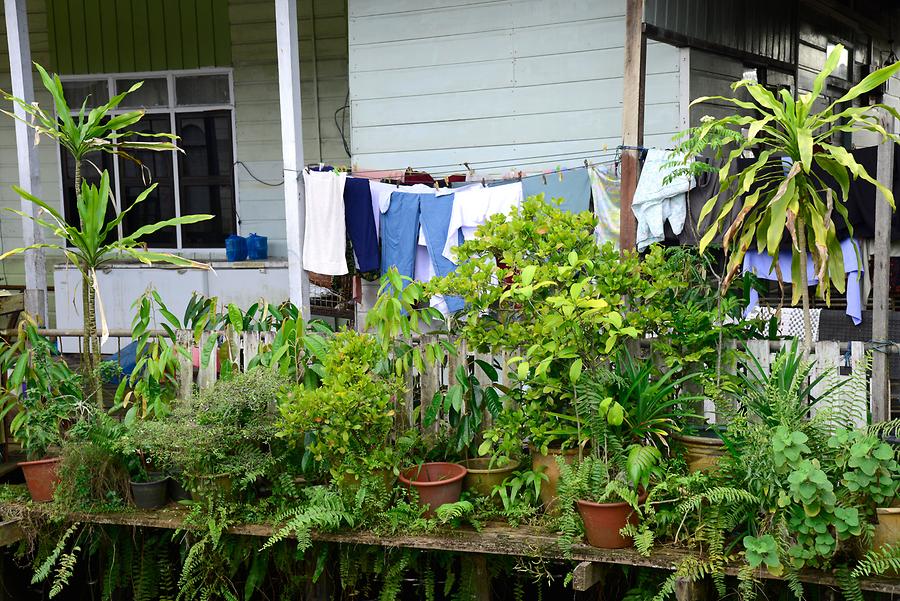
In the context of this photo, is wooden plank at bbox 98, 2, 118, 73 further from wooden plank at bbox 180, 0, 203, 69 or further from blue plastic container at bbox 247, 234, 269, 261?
blue plastic container at bbox 247, 234, 269, 261

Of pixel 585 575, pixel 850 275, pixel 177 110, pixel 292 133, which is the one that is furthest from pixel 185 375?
pixel 177 110

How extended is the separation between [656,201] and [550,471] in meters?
2.11

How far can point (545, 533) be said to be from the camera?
459 centimetres

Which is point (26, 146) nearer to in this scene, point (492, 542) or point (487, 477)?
point (487, 477)

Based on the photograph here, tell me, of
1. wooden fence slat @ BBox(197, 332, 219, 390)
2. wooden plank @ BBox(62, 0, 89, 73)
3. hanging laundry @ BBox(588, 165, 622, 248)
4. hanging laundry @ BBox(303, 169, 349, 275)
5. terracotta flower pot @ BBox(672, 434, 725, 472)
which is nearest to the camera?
terracotta flower pot @ BBox(672, 434, 725, 472)

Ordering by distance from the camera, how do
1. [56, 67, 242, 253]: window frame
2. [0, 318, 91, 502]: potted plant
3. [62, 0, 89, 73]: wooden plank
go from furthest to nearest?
[62, 0, 89, 73]: wooden plank < [56, 67, 242, 253]: window frame < [0, 318, 91, 502]: potted plant

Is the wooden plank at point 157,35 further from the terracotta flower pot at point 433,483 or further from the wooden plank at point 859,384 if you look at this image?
the wooden plank at point 859,384

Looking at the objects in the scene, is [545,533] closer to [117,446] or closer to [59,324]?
[117,446]

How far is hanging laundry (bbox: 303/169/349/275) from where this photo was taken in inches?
257

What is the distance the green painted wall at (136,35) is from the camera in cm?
917

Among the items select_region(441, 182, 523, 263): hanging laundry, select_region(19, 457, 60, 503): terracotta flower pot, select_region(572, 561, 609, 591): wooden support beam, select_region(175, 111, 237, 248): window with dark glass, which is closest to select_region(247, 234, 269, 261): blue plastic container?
select_region(175, 111, 237, 248): window with dark glass

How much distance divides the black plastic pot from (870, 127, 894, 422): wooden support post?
4.06 metres

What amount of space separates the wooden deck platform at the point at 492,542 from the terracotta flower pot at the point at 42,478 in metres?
0.13

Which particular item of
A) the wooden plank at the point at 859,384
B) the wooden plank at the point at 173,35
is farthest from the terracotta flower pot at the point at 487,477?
the wooden plank at the point at 173,35
